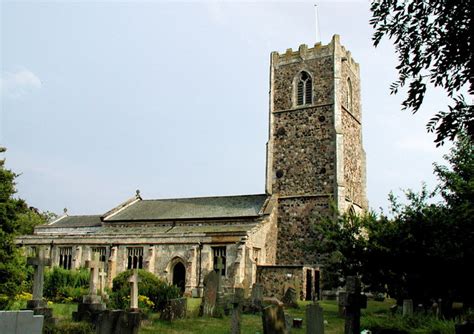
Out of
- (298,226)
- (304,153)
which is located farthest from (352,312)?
(304,153)

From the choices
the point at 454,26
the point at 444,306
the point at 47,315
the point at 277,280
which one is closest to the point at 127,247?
the point at 277,280

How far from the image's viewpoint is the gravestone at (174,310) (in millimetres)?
15656

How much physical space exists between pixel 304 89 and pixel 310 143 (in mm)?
4333

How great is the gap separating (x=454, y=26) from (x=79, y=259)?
31.0m

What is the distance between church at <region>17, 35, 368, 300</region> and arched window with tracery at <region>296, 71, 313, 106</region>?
8 cm

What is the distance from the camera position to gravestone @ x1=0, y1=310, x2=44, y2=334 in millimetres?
4699

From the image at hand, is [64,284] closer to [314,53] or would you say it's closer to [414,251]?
[414,251]

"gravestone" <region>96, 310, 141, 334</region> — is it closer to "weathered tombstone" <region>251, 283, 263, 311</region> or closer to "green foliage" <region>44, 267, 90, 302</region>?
"weathered tombstone" <region>251, 283, 263, 311</region>

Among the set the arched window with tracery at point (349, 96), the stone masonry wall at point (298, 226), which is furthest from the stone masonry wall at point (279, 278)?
the arched window with tracery at point (349, 96)

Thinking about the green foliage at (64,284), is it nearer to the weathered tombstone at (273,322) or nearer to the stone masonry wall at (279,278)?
the stone masonry wall at (279,278)

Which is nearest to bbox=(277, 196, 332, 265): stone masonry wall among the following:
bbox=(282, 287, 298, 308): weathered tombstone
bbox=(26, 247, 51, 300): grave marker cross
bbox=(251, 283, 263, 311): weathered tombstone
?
bbox=(282, 287, 298, 308): weathered tombstone

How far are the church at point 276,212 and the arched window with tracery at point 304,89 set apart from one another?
0.08 metres

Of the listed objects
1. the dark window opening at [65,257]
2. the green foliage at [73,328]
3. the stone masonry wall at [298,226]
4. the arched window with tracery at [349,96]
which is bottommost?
the green foliage at [73,328]

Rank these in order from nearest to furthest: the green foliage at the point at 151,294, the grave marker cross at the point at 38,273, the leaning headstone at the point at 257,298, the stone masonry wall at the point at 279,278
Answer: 1. the grave marker cross at the point at 38,273
2. the green foliage at the point at 151,294
3. the leaning headstone at the point at 257,298
4. the stone masonry wall at the point at 279,278
